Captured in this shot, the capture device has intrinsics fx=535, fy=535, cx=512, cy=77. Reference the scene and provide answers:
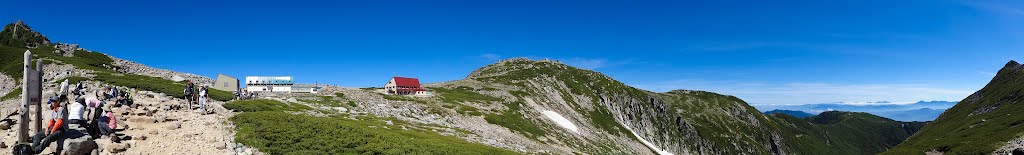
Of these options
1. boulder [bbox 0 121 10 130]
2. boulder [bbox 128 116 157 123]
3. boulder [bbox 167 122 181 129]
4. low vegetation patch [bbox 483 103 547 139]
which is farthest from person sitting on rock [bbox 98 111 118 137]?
low vegetation patch [bbox 483 103 547 139]

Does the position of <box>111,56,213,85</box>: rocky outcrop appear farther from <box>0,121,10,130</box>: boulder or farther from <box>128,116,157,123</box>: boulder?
<box>0,121,10,130</box>: boulder

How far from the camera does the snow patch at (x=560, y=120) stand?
97.3 meters

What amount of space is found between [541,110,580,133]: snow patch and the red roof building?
25272 mm

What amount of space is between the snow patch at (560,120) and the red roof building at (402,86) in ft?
82.9

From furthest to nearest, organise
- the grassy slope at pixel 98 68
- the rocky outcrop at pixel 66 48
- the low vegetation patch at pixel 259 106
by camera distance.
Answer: the rocky outcrop at pixel 66 48 < the grassy slope at pixel 98 68 < the low vegetation patch at pixel 259 106

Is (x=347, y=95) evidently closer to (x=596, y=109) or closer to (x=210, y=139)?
(x=210, y=139)

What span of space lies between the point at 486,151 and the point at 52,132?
2296 centimetres

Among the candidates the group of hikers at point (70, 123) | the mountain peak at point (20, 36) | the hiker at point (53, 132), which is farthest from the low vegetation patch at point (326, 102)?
the mountain peak at point (20, 36)

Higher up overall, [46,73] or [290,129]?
[46,73]

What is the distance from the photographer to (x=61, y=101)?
23578mm

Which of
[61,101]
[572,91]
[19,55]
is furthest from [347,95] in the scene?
[572,91]

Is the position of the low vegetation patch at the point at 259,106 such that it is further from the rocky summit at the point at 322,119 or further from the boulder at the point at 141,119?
the boulder at the point at 141,119

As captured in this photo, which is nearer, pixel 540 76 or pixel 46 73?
pixel 46 73

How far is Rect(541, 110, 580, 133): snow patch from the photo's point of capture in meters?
97.3
